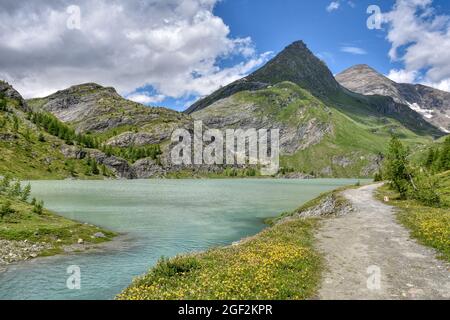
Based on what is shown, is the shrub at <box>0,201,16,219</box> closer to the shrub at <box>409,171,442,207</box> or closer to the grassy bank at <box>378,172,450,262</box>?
the grassy bank at <box>378,172,450,262</box>

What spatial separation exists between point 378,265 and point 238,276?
10.1 m

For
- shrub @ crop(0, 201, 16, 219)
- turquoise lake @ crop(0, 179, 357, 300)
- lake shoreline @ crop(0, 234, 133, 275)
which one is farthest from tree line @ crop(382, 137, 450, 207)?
shrub @ crop(0, 201, 16, 219)

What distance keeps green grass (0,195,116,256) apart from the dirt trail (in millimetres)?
27641

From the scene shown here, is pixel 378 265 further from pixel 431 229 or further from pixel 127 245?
pixel 127 245

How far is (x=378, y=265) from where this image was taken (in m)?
23.6

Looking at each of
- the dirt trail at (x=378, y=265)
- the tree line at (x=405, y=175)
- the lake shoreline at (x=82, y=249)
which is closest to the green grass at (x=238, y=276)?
the dirt trail at (x=378, y=265)

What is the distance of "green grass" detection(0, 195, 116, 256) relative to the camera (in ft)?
128

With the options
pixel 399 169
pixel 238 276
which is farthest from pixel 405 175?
pixel 238 276
